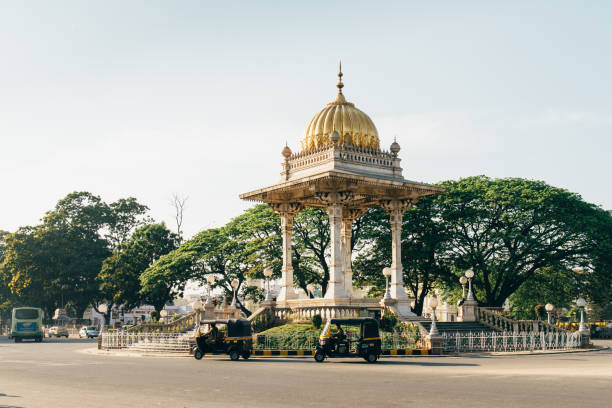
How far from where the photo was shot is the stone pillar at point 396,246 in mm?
35594

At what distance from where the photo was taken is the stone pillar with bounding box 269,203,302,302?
3741 centimetres

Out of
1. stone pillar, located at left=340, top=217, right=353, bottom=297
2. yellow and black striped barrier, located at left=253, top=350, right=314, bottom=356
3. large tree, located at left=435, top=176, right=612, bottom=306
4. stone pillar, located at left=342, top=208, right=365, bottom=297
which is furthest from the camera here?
large tree, located at left=435, top=176, right=612, bottom=306

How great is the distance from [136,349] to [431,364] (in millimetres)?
19205

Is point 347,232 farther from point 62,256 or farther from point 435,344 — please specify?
point 62,256

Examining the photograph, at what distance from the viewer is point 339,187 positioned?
34500 mm

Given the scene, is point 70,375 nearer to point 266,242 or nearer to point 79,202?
point 266,242

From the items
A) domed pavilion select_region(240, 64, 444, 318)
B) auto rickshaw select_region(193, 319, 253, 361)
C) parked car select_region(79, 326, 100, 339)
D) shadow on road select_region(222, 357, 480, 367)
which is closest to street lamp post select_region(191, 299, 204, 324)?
domed pavilion select_region(240, 64, 444, 318)

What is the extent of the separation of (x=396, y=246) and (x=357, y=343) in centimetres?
1166

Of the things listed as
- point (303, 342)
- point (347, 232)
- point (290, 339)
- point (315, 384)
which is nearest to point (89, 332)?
point (347, 232)

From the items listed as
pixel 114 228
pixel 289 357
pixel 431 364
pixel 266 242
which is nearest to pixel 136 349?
pixel 289 357

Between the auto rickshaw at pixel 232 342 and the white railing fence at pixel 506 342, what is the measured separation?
8951 mm

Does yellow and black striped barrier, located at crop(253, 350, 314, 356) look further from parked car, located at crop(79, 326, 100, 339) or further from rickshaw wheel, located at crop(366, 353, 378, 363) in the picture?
parked car, located at crop(79, 326, 100, 339)

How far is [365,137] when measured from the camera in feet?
121

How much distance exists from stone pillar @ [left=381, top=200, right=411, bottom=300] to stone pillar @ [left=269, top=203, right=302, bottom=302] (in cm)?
553
